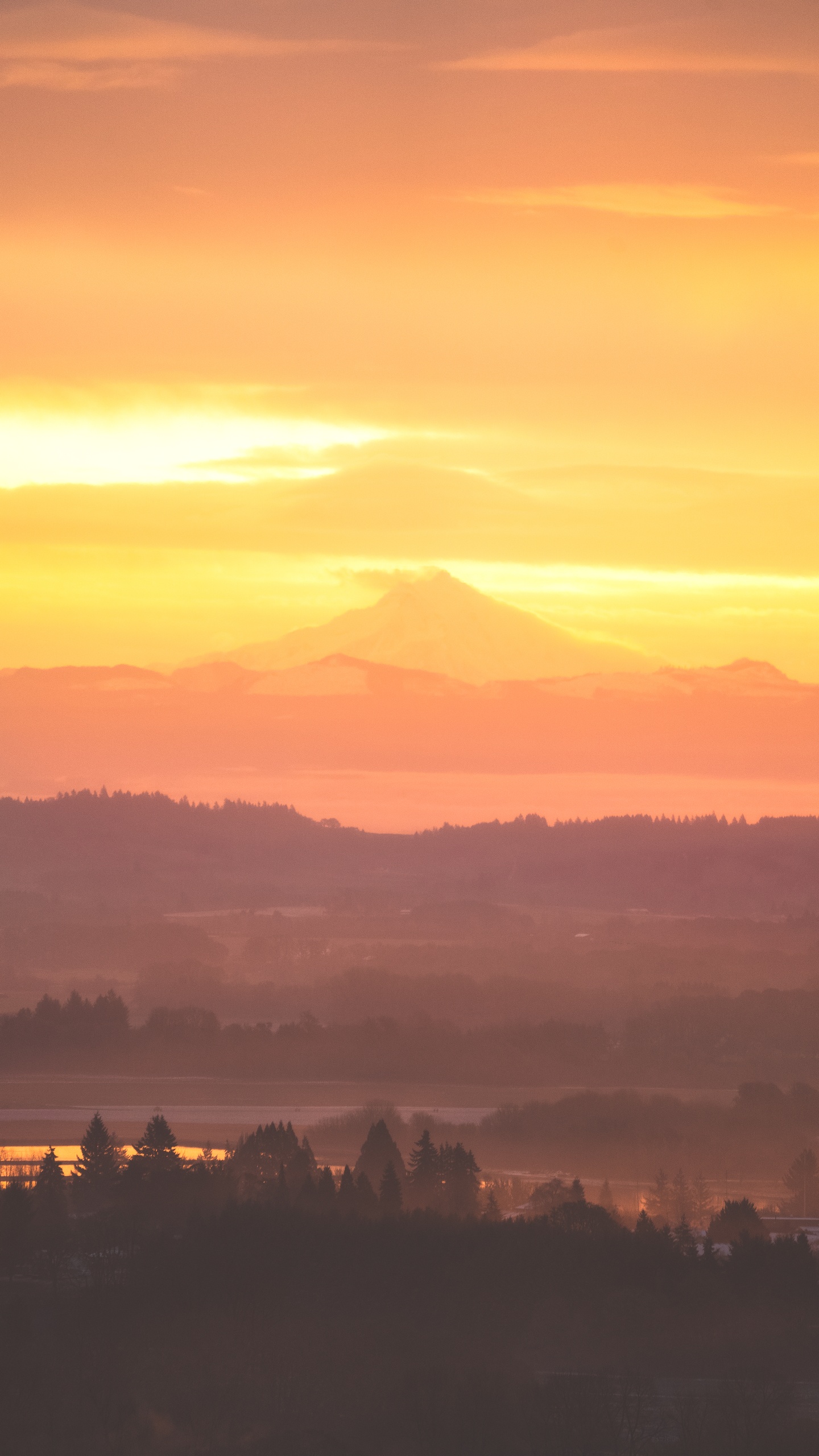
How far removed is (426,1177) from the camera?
99.2m

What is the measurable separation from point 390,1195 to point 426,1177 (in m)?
10.1

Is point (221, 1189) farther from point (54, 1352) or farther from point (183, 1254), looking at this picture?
point (54, 1352)

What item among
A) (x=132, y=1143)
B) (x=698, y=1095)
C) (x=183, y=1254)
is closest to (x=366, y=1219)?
(x=183, y=1254)

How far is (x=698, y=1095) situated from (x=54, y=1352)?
114 meters

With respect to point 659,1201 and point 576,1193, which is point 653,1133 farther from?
point 576,1193

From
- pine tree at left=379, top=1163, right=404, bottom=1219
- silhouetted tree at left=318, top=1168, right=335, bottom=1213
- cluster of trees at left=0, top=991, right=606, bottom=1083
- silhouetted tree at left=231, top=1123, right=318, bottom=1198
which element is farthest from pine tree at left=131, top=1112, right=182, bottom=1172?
cluster of trees at left=0, top=991, right=606, bottom=1083

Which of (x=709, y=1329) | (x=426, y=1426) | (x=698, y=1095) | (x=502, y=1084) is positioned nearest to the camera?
(x=426, y=1426)

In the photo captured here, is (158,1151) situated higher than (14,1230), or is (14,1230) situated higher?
(158,1151)

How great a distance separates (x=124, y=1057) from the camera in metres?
189

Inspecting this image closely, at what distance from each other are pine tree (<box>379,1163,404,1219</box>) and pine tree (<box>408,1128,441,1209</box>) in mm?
4460

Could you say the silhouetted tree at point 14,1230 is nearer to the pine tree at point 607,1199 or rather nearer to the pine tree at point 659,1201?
the pine tree at point 607,1199

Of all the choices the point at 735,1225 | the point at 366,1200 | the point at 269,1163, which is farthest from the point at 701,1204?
the point at 366,1200

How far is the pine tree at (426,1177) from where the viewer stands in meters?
96.9

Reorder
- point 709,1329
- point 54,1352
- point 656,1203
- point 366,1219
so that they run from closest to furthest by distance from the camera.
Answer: point 54,1352 < point 709,1329 < point 366,1219 < point 656,1203
